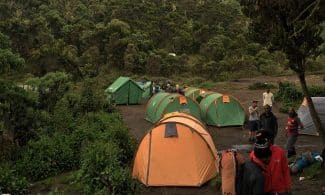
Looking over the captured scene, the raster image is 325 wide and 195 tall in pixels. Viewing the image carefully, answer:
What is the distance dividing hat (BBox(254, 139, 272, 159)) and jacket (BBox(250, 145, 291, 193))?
0.07 m

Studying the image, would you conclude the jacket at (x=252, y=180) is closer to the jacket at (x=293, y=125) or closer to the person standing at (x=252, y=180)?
the person standing at (x=252, y=180)

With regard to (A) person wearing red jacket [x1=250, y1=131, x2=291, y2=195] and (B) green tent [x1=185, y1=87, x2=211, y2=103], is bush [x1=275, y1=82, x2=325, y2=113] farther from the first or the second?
(A) person wearing red jacket [x1=250, y1=131, x2=291, y2=195]

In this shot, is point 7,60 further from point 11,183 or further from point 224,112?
point 224,112

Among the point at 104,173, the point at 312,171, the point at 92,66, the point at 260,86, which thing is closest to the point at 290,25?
the point at 312,171

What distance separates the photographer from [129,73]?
1623 inches

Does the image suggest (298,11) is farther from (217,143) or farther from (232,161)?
(217,143)

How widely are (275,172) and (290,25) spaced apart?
4908 millimetres

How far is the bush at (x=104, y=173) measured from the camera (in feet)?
32.1

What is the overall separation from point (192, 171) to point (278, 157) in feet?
18.3

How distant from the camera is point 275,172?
5461mm

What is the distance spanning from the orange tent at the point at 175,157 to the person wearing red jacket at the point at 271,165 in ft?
17.5

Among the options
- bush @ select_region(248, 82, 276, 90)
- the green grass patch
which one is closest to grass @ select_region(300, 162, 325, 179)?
the green grass patch

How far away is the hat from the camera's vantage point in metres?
5.31

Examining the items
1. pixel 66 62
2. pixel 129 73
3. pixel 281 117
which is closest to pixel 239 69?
pixel 129 73
